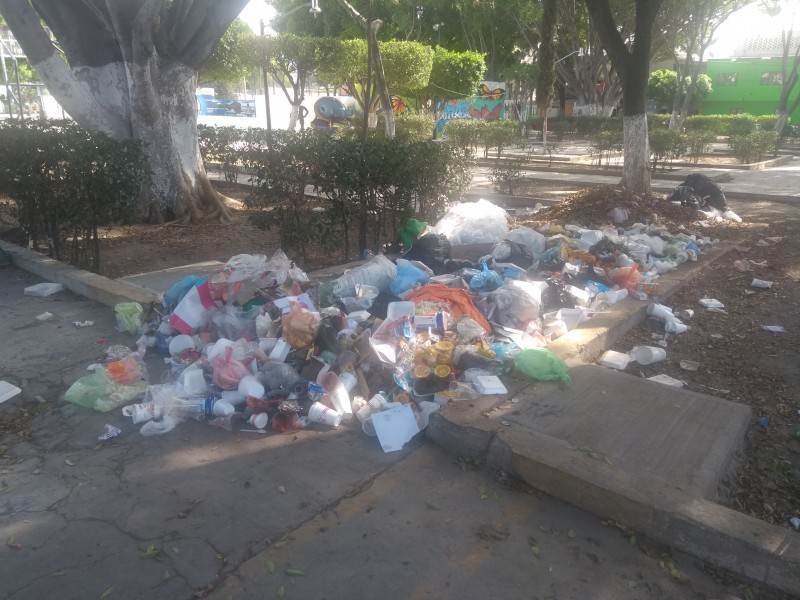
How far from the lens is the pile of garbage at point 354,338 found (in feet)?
11.5

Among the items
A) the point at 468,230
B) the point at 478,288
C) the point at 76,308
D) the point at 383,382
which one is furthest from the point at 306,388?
the point at 468,230

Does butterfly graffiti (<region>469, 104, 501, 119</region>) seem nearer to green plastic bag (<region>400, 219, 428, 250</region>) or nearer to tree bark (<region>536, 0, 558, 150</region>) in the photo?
tree bark (<region>536, 0, 558, 150</region>)

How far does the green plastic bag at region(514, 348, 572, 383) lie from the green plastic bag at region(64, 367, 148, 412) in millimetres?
2350

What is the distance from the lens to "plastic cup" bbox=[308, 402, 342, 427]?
3.40 meters

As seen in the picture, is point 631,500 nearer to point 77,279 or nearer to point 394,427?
point 394,427

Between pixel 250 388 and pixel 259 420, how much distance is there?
282 millimetres

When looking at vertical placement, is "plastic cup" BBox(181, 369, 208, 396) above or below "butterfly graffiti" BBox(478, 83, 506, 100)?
below

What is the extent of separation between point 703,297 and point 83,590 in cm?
539

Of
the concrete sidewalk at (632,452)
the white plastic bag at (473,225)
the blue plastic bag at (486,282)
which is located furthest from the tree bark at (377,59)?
the concrete sidewalk at (632,452)

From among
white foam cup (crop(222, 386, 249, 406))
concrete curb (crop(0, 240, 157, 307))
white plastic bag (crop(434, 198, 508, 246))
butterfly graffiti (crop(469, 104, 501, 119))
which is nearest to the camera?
white foam cup (crop(222, 386, 249, 406))

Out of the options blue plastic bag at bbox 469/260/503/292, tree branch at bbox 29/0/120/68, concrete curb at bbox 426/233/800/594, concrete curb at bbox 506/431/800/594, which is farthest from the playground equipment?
concrete curb at bbox 506/431/800/594

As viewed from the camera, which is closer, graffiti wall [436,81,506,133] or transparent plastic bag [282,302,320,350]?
transparent plastic bag [282,302,320,350]

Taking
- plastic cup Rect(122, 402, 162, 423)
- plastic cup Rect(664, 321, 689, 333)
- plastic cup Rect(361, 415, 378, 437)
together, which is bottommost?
plastic cup Rect(361, 415, 378, 437)

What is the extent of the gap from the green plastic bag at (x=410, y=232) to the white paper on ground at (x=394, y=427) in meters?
3.41
